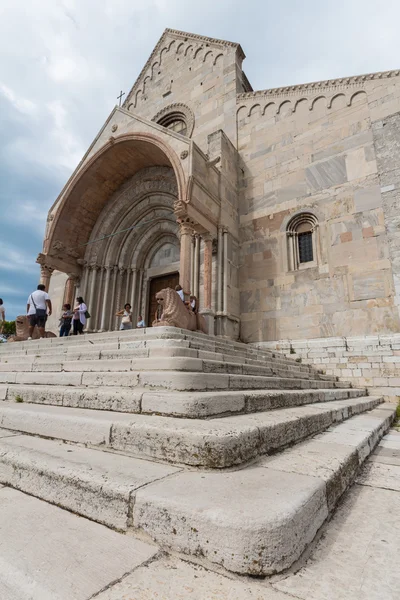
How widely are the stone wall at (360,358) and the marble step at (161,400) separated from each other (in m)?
4.90

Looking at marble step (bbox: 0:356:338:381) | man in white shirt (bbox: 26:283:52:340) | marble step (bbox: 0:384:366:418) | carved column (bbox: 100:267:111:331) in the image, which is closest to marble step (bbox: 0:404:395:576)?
marble step (bbox: 0:384:366:418)

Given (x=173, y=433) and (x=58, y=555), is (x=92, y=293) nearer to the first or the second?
(x=173, y=433)

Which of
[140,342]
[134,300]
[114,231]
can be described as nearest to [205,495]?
[140,342]

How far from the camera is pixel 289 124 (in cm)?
1101

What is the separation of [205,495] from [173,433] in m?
0.52

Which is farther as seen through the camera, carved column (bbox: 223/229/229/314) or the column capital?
the column capital

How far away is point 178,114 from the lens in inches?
569

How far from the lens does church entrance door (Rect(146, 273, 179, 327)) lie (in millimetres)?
12898

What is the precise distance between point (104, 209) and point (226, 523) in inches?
547

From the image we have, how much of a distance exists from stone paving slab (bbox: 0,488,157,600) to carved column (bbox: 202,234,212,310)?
7.84 metres

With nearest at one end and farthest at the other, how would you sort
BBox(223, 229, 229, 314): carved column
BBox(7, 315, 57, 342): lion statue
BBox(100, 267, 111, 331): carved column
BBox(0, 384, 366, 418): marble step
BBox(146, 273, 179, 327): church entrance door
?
1. BBox(0, 384, 366, 418): marble step
2. BBox(7, 315, 57, 342): lion statue
3. BBox(223, 229, 229, 314): carved column
4. BBox(100, 267, 111, 331): carved column
5. BBox(146, 273, 179, 327): church entrance door

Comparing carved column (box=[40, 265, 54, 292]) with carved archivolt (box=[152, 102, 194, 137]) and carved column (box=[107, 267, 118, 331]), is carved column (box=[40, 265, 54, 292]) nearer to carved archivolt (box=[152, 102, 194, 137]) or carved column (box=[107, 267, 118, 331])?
carved column (box=[107, 267, 118, 331])

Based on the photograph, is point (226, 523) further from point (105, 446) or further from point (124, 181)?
point (124, 181)


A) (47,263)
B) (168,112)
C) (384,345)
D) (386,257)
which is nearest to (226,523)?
(384,345)
